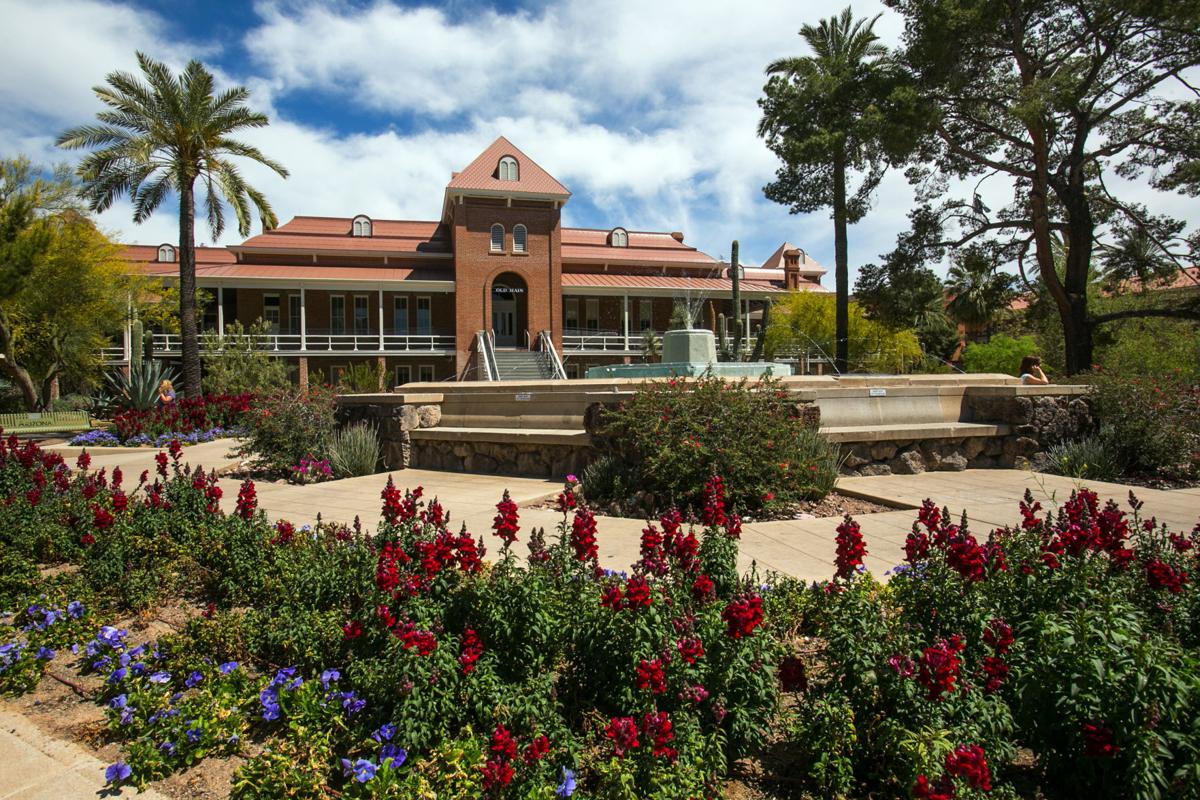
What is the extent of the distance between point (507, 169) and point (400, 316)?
29.6ft

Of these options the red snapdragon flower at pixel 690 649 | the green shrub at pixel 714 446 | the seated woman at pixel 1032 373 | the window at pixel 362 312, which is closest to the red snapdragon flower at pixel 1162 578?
the red snapdragon flower at pixel 690 649

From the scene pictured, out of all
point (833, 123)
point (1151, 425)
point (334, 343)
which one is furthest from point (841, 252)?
point (334, 343)

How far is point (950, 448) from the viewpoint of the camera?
8.92 meters

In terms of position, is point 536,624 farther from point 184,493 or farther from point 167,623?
point 184,493

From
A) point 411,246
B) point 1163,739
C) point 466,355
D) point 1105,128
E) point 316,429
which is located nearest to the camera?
point 1163,739

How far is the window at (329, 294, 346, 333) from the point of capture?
35344 mm

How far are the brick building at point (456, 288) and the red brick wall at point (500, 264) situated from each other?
5 centimetres

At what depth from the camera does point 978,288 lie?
2306 cm

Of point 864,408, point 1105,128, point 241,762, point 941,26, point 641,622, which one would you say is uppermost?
point 941,26

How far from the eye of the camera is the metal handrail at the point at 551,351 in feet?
99.8

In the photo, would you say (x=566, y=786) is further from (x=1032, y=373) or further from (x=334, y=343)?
(x=334, y=343)

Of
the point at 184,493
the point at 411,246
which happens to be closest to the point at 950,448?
the point at 184,493

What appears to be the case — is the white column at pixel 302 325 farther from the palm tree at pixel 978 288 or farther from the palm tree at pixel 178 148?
the palm tree at pixel 978 288

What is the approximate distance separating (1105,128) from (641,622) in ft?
76.2
